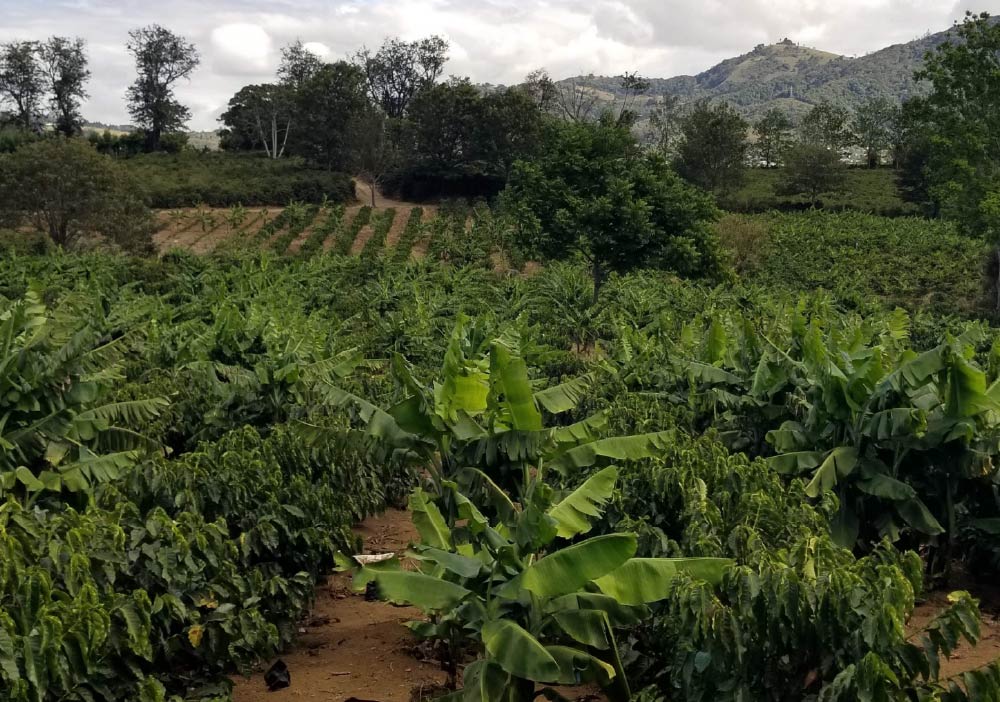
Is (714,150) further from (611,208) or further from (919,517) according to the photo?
(919,517)

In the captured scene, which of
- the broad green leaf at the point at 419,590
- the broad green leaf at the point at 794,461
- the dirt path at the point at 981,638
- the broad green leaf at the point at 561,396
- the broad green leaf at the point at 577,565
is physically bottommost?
the dirt path at the point at 981,638

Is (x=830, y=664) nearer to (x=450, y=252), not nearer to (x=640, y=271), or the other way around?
(x=640, y=271)

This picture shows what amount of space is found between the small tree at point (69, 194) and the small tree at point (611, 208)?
18589mm

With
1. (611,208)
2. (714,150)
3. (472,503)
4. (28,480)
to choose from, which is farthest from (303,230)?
(472,503)

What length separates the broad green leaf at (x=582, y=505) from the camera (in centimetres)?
566

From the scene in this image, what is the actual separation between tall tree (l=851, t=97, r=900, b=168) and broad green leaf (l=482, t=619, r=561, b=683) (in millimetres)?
73410

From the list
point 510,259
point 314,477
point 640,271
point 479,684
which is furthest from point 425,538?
point 510,259

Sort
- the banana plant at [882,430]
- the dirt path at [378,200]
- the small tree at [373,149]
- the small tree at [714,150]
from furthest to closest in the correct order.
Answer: the small tree at [714,150]
the dirt path at [378,200]
the small tree at [373,149]
the banana plant at [882,430]

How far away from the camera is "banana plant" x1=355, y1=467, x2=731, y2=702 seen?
4.87 metres

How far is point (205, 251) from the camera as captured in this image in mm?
40781

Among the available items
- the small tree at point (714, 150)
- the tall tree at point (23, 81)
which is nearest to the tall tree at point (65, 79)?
A: the tall tree at point (23, 81)

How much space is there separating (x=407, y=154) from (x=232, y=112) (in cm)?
2274

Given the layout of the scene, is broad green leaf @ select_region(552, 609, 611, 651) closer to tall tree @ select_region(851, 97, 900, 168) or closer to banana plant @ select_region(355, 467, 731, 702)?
banana plant @ select_region(355, 467, 731, 702)

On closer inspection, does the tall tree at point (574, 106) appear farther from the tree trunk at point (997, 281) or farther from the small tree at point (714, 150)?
the tree trunk at point (997, 281)
